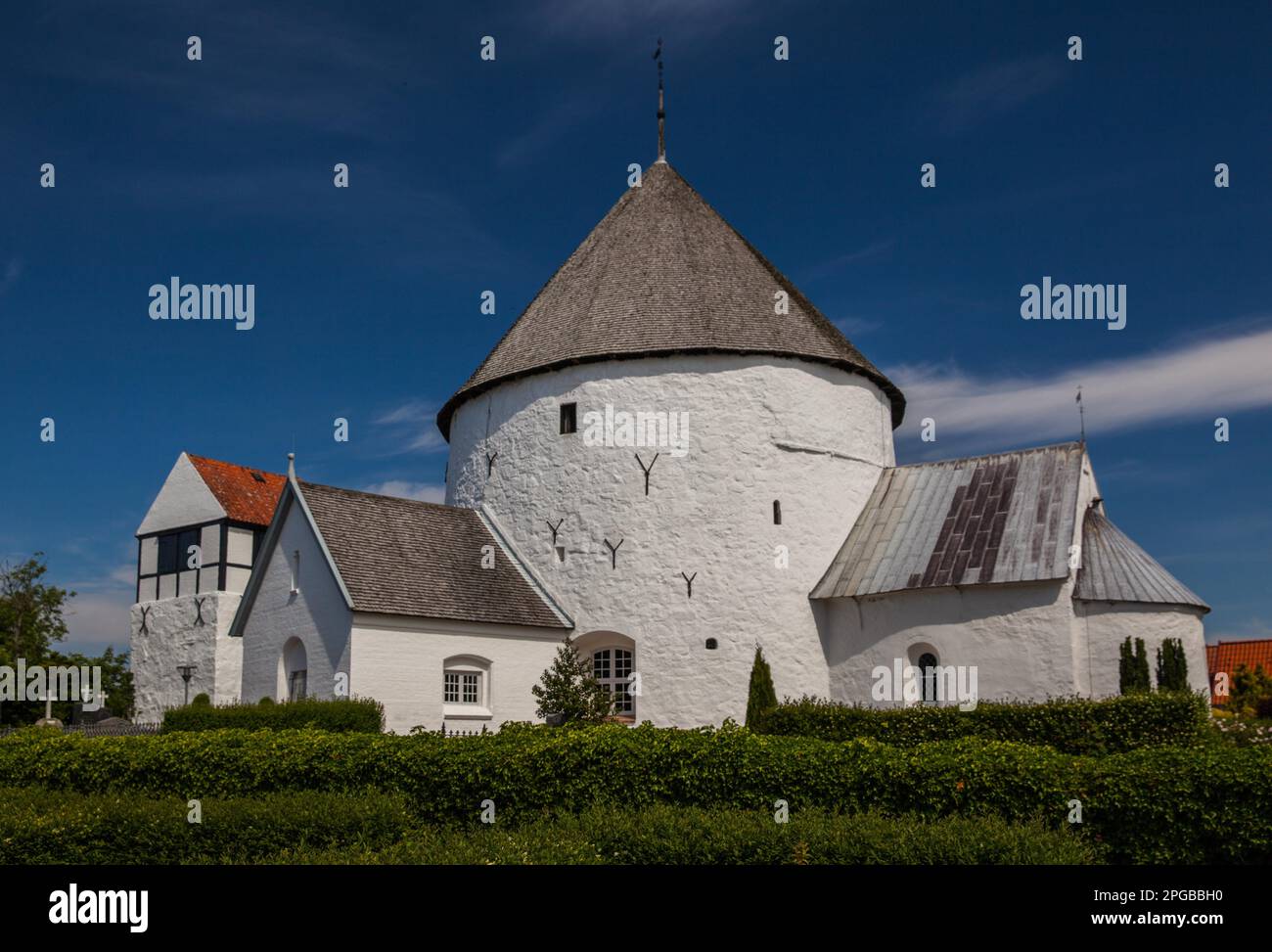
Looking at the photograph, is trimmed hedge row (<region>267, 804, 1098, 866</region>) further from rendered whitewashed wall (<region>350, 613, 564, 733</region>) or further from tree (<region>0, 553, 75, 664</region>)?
tree (<region>0, 553, 75, 664</region>)

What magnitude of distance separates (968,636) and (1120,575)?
3.20m

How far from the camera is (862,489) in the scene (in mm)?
27109


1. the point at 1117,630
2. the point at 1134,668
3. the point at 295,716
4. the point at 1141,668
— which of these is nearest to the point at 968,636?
the point at 1117,630

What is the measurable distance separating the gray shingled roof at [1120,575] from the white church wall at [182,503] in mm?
24182

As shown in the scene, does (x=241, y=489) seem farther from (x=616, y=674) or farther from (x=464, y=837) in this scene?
(x=464, y=837)

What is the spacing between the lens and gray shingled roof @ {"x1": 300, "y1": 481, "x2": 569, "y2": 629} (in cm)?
2283

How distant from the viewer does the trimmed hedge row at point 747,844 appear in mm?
9031

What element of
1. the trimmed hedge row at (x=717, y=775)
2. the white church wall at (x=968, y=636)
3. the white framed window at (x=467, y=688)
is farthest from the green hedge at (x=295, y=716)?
the white church wall at (x=968, y=636)

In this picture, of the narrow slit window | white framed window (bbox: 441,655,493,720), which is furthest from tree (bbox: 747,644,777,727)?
the narrow slit window

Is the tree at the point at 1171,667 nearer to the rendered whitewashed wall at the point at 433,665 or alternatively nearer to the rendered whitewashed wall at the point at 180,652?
the rendered whitewashed wall at the point at 433,665

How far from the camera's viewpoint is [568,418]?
2634 centimetres
